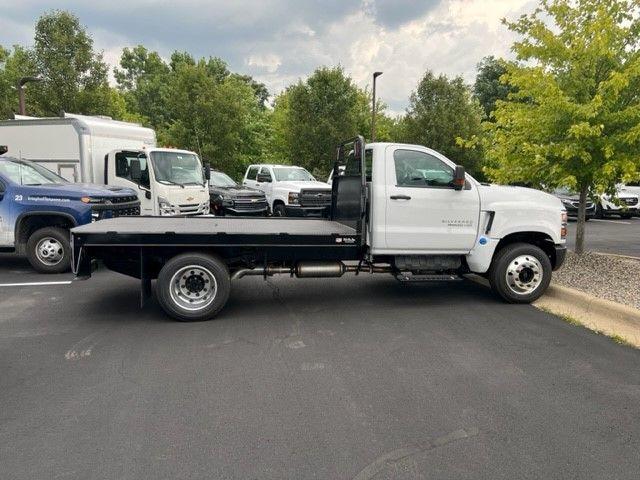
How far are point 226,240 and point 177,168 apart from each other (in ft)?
24.7

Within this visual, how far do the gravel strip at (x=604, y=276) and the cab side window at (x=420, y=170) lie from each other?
2.55 m

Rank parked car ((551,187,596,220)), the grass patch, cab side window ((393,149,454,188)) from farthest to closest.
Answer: parked car ((551,187,596,220))
cab side window ((393,149,454,188))
the grass patch

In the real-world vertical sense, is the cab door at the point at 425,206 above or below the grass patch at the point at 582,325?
above

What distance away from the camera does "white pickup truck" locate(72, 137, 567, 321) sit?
567cm

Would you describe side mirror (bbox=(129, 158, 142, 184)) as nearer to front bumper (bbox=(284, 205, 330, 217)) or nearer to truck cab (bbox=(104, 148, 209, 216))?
truck cab (bbox=(104, 148, 209, 216))

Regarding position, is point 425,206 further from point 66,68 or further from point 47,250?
point 66,68

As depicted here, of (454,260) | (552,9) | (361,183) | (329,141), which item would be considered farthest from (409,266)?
(329,141)

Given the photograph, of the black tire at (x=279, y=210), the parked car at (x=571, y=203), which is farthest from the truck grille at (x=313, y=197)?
the parked car at (x=571, y=203)

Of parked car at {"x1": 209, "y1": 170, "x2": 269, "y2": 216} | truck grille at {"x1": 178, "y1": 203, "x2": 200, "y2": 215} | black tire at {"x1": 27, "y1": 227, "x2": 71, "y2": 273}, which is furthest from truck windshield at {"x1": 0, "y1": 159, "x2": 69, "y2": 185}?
parked car at {"x1": 209, "y1": 170, "x2": 269, "y2": 216}

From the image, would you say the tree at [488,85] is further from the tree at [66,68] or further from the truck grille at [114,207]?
the truck grille at [114,207]

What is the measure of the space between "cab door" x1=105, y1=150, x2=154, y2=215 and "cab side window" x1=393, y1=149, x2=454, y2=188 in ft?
24.8

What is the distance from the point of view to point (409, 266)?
20.8 ft

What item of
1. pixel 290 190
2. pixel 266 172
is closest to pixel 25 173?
pixel 290 190

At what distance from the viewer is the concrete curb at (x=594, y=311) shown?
536 cm
